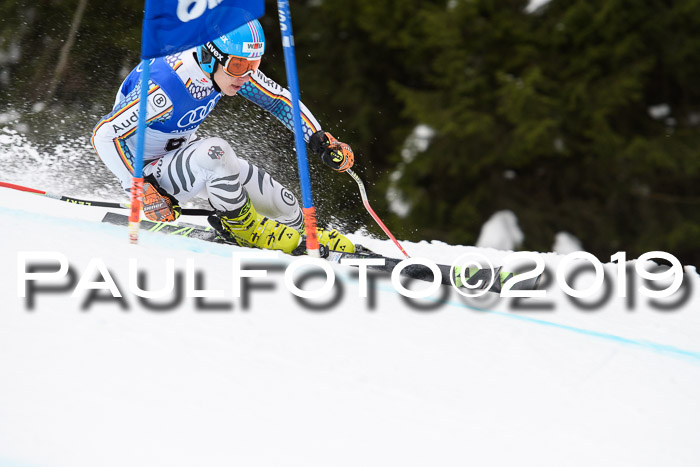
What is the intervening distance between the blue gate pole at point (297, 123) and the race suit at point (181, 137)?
1.51 ft

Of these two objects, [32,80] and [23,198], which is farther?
[32,80]

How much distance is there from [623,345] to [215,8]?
6.43 feet

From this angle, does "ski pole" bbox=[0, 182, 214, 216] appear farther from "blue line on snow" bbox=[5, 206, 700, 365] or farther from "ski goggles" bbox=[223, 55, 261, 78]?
"ski goggles" bbox=[223, 55, 261, 78]

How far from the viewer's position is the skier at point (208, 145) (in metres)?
3.09

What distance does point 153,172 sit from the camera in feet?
11.2

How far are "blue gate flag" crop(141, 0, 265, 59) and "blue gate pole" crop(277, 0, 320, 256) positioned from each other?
0.52ft

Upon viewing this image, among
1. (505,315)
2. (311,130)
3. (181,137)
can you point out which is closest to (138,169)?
(181,137)

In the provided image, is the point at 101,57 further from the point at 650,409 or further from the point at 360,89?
the point at 650,409

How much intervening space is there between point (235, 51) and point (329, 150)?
0.67m

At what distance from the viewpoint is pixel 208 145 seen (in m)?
3.22

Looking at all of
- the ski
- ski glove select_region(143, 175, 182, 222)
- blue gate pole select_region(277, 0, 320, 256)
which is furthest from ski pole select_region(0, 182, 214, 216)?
blue gate pole select_region(277, 0, 320, 256)

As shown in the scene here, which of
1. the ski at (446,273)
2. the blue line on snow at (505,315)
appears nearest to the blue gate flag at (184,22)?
the blue line on snow at (505,315)

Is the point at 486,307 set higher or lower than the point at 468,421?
higher

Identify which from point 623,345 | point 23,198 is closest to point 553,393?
point 623,345
